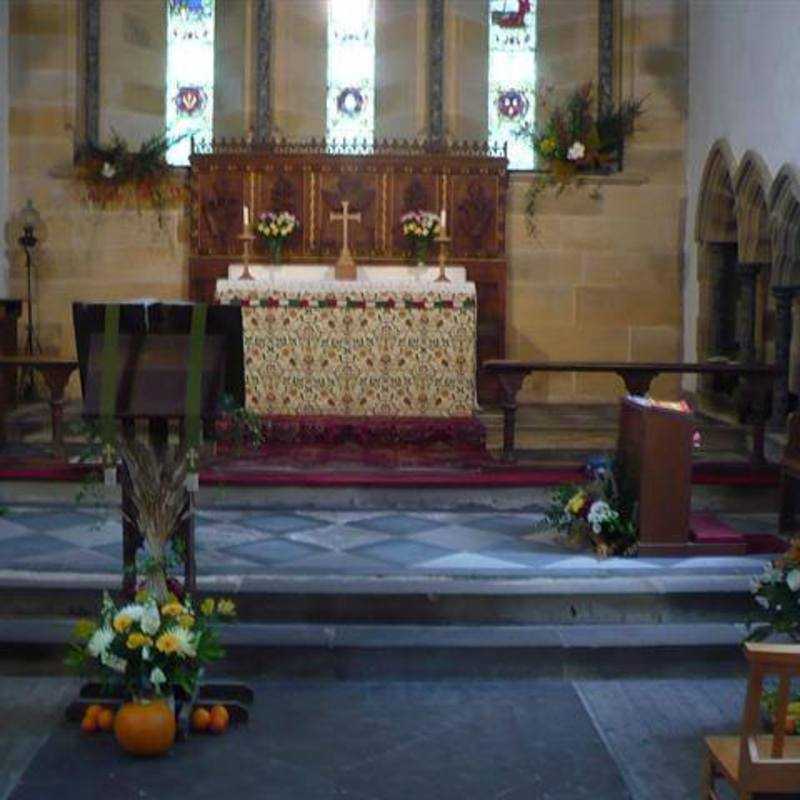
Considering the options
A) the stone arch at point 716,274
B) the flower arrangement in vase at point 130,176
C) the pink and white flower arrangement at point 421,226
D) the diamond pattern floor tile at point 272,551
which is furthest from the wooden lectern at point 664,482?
the flower arrangement in vase at point 130,176

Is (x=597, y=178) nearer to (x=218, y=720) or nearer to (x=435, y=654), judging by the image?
(x=435, y=654)

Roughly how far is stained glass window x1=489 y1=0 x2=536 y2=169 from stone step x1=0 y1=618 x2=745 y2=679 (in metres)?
7.61

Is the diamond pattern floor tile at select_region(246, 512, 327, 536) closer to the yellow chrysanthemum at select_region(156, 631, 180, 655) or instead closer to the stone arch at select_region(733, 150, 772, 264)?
the yellow chrysanthemum at select_region(156, 631, 180, 655)

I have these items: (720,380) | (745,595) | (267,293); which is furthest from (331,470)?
(720,380)

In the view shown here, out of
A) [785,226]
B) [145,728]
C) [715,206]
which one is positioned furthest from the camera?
[715,206]

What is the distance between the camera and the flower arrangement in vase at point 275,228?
10812 millimetres

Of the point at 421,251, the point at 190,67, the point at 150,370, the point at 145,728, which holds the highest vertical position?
the point at 190,67

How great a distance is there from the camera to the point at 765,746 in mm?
3391

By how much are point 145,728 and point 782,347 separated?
245 inches

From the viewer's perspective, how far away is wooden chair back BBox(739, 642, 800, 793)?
3.14 m

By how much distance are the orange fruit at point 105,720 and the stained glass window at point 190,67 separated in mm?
8569

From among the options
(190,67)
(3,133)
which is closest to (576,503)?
(3,133)

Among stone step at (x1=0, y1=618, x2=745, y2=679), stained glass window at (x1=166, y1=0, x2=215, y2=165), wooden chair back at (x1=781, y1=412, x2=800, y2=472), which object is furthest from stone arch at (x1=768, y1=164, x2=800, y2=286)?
stained glass window at (x1=166, y1=0, x2=215, y2=165)

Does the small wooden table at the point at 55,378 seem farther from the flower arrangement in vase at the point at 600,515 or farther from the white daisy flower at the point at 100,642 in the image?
the white daisy flower at the point at 100,642
